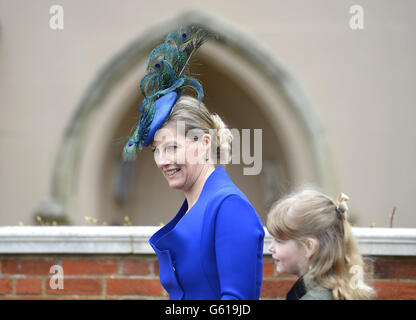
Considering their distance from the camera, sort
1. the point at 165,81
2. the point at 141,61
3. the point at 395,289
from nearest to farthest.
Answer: the point at 165,81
the point at 395,289
the point at 141,61

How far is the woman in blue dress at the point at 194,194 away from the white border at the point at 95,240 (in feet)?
2.82

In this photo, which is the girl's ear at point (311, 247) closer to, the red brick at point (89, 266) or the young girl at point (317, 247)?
the young girl at point (317, 247)

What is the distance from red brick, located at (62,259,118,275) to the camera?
8.11ft

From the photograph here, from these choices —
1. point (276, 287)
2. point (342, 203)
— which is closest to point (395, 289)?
point (276, 287)

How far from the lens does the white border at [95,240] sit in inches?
92.1

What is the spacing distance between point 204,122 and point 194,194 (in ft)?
0.75

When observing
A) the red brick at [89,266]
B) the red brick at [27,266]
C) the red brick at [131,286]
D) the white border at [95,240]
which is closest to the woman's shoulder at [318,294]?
the white border at [95,240]

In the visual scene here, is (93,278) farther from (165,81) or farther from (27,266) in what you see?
(165,81)

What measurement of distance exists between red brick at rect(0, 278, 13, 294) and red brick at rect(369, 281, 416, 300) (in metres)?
1.82

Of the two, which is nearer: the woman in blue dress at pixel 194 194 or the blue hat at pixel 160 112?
the woman in blue dress at pixel 194 194

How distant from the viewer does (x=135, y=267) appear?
2465mm

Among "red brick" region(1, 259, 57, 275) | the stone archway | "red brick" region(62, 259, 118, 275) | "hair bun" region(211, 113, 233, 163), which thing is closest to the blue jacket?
"hair bun" region(211, 113, 233, 163)
